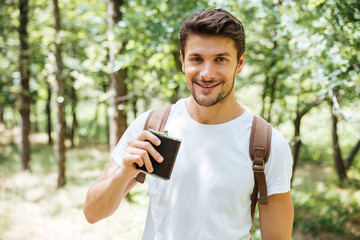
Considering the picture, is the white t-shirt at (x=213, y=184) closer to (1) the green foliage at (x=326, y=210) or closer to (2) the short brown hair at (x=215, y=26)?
(2) the short brown hair at (x=215, y=26)

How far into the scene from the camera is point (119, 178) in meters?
1.52

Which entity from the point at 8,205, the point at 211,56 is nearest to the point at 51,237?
the point at 8,205

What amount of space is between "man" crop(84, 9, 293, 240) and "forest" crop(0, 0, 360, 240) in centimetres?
220

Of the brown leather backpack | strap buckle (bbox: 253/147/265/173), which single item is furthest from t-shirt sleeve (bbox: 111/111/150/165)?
strap buckle (bbox: 253/147/265/173)

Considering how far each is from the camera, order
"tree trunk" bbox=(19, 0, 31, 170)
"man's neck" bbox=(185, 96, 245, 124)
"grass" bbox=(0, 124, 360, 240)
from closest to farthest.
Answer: "man's neck" bbox=(185, 96, 245, 124) < "grass" bbox=(0, 124, 360, 240) < "tree trunk" bbox=(19, 0, 31, 170)

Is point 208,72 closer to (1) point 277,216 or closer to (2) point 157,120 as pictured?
(2) point 157,120

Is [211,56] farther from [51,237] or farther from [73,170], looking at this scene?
[73,170]

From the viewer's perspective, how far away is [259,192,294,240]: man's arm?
1.60 m

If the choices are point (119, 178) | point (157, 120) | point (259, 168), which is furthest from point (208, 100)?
point (119, 178)

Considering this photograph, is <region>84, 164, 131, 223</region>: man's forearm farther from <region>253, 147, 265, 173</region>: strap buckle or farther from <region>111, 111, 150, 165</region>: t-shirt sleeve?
<region>253, 147, 265, 173</region>: strap buckle

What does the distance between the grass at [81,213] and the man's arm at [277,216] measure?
3.56 metres

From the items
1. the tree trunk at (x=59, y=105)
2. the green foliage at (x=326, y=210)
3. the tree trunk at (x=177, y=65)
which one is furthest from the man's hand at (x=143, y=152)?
the tree trunk at (x=59, y=105)

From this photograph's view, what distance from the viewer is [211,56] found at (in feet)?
5.40

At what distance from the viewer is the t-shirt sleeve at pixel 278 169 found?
1.56 metres
